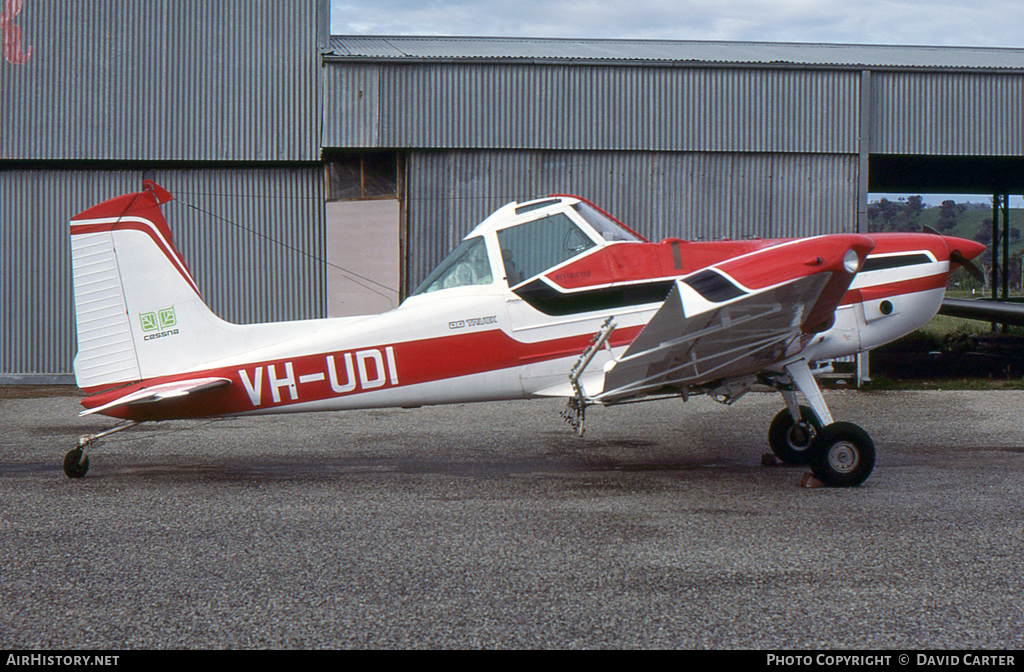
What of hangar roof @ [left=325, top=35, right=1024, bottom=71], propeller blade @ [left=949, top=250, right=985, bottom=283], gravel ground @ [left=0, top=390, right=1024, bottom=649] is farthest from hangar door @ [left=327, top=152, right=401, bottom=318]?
propeller blade @ [left=949, top=250, right=985, bottom=283]

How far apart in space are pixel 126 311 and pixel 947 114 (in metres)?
14.4

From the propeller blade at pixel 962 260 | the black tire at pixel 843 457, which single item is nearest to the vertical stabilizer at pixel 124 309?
the black tire at pixel 843 457

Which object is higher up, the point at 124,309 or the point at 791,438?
the point at 124,309

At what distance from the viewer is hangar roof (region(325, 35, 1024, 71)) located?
14.7 metres

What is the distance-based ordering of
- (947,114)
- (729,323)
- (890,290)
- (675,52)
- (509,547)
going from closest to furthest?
(509,547) → (729,323) → (890,290) → (947,114) → (675,52)

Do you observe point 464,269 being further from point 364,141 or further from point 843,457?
point 364,141

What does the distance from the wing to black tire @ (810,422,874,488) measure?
74cm

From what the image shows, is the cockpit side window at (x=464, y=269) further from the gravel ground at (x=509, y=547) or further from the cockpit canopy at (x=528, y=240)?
the gravel ground at (x=509, y=547)

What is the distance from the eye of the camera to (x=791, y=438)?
7469mm

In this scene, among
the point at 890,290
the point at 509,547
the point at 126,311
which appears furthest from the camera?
the point at 126,311

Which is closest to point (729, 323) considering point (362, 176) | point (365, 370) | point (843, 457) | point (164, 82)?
point (843, 457)

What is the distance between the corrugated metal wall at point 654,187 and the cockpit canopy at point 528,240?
25.6 ft

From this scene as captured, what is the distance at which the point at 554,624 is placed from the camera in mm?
3539

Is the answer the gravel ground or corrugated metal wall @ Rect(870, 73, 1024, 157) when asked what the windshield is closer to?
the gravel ground
